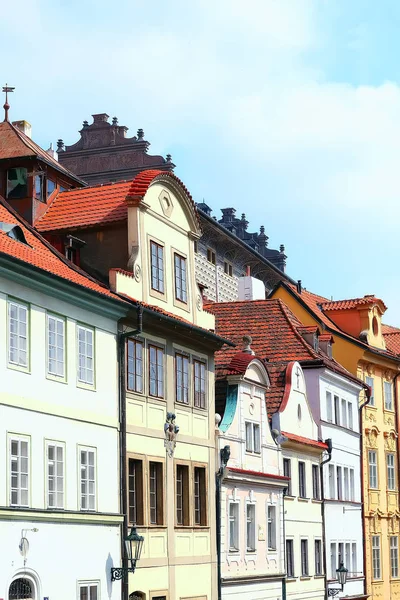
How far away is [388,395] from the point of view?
62531 millimetres

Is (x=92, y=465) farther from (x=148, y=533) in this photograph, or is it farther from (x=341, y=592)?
(x=341, y=592)

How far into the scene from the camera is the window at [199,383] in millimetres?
37000

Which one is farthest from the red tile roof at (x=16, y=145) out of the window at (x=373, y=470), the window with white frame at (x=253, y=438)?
the window at (x=373, y=470)

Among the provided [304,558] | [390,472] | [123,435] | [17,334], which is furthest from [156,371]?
[390,472]

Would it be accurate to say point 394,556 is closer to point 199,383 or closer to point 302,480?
point 302,480

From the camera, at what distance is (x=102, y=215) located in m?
34.9

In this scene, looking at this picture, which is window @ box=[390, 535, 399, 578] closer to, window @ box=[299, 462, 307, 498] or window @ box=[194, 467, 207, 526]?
window @ box=[299, 462, 307, 498]

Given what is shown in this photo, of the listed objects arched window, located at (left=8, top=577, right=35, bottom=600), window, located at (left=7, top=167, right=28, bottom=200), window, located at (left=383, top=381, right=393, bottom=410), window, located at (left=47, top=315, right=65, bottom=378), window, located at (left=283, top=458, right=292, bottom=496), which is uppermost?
window, located at (left=7, top=167, right=28, bottom=200)

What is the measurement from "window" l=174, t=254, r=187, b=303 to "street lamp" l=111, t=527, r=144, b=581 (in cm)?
767

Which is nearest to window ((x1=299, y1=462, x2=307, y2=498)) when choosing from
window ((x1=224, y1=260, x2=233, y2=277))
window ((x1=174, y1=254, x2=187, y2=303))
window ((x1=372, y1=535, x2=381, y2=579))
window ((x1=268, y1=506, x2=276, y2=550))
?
window ((x1=268, y1=506, x2=276, y2=550))

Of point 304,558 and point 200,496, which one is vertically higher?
point 200,496

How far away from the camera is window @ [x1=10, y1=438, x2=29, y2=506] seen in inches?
1056

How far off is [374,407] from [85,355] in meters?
31.3

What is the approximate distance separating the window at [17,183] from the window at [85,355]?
560 cm
